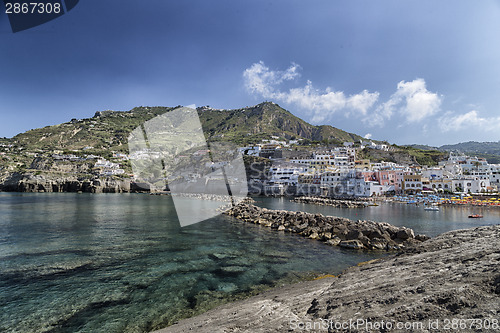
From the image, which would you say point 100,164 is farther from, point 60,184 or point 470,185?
point 470,185

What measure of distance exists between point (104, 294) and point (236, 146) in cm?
12417

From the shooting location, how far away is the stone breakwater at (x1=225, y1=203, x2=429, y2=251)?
15.7 m

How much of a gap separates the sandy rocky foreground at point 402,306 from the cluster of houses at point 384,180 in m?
64.5

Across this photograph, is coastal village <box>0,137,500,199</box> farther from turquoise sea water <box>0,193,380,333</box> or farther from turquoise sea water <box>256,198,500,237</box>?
turquoise sea water <box>0,193,380,333</box>

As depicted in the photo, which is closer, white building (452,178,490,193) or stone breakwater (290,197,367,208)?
stone breakwater (290,197,367,208)

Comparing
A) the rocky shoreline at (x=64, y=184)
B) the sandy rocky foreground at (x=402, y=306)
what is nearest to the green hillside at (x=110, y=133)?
the rocky shoreline at (x=64, y=184)

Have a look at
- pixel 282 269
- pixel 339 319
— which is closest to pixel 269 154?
pixel 282 269

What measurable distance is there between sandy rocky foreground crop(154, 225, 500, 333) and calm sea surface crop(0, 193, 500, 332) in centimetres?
183

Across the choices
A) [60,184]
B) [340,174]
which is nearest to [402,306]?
[340,174]

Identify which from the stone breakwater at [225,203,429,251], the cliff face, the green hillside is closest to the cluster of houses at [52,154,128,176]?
the cliff face

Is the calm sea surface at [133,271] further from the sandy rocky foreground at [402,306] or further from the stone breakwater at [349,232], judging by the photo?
the sandy rocky foreground at [402,306]

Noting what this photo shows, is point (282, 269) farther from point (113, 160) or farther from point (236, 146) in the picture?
point (236, 146)

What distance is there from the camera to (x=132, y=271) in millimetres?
10430

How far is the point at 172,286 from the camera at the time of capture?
9039mm
